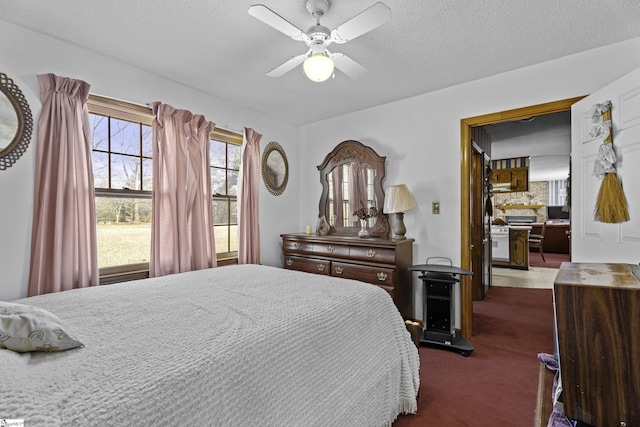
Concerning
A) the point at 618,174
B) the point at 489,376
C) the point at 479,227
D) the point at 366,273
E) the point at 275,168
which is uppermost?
the point at 275,168

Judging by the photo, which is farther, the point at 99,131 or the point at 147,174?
the point at 147,174

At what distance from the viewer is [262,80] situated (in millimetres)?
2920

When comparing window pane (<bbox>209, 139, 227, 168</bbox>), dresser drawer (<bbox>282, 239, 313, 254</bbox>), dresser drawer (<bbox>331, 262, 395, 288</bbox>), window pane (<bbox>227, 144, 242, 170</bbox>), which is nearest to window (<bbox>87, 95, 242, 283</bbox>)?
window pane (<bbox>209, 139, 227, 168</bbox>)

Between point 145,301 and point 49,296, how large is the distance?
25.1 inches

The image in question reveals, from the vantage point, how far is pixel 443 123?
10.5 feet

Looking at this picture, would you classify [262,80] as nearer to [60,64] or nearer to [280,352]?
[60,64]

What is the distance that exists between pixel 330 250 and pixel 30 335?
2.69 meters

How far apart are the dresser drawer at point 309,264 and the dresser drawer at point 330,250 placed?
0.31ft

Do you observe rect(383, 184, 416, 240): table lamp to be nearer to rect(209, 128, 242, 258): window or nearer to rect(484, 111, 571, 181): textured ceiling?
rect(209, 128, 242, 258): window

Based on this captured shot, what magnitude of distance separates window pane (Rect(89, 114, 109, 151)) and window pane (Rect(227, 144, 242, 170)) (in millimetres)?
1241

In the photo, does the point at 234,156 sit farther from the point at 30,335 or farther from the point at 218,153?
the point at 30,335

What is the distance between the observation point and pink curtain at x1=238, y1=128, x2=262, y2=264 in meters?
3.44

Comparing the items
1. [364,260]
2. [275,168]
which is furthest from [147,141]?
[364,260]

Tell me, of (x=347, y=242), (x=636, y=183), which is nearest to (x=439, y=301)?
(x=347, y=242)
